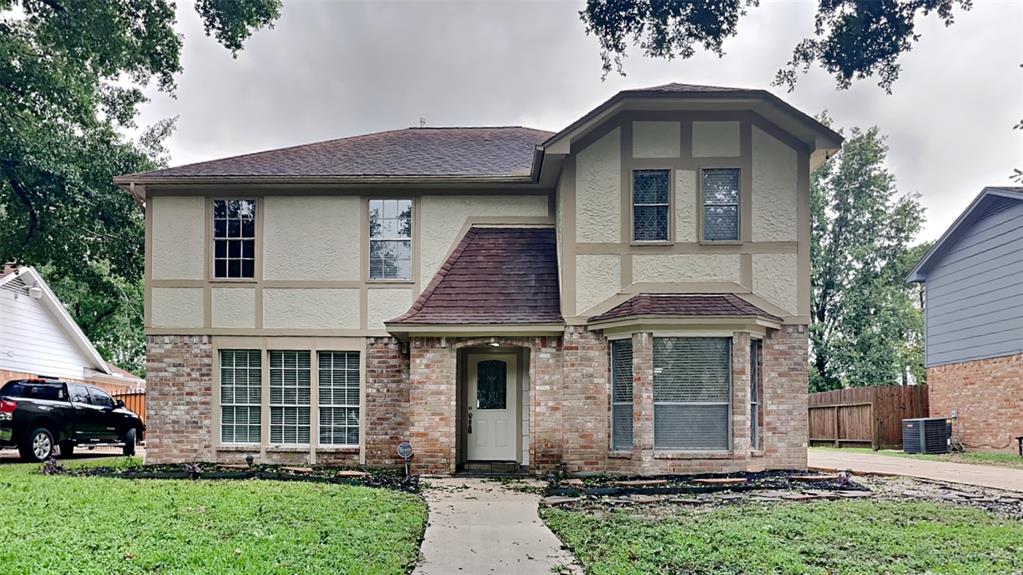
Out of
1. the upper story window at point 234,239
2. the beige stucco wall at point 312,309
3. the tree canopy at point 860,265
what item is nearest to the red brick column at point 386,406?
the beige stucco wall at point 312,309

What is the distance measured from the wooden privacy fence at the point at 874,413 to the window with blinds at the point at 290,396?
55.2ft

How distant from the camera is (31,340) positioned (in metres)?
22.2

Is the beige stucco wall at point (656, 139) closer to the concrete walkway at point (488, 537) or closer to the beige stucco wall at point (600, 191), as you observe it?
the beige stucco wall at point (600, 191)

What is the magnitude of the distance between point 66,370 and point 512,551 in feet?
70.2

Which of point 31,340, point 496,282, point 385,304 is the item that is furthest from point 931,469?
point 31,340

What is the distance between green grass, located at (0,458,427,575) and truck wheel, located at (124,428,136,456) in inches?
263

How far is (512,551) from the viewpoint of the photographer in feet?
24.6

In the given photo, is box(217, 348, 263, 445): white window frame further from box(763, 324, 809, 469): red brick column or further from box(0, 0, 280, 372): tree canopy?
box(763, 324, 809, 469): red brick column

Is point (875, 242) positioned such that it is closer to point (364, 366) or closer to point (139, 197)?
point (364, 366)

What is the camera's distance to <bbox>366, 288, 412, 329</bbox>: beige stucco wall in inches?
593

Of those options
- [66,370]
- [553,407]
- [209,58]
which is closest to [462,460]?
[553,407]

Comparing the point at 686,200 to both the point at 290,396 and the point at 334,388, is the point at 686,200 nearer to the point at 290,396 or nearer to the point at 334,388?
the point at 334,388

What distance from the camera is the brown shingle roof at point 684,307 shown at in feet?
41.6

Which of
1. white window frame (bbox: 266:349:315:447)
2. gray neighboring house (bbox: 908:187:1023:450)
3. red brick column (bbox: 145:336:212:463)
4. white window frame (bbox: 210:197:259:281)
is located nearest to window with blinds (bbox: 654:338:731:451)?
white window frame (bbox: 266:349:315:447)
